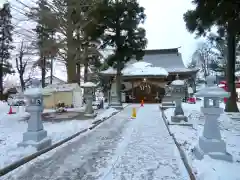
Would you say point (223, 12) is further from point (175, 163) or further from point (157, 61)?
point (157, 61)

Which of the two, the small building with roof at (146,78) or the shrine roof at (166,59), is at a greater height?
the shrine roof at (166,59)

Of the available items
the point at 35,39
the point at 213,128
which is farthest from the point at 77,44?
the point at 213,128

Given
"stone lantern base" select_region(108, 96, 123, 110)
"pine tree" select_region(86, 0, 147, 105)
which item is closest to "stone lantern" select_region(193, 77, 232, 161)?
"stone lantern base" select_region(108, 96, 123, 110)

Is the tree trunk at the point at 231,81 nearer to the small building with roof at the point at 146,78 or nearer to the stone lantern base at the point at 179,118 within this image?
the stone lantern base at the point at 179,118

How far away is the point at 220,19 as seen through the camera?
11.1 m

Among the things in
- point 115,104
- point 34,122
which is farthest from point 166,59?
point 34,122

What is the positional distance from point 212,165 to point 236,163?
60cm

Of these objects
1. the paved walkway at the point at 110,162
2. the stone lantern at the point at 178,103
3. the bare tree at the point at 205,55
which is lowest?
the paved walkway at the point at 110,162

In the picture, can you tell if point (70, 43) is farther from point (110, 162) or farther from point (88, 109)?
point (110, 162)

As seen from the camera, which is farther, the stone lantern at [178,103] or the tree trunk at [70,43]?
the tree trunk at [70,43]

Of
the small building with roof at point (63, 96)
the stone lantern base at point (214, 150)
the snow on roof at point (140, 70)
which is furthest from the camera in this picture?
the snow on roof at point (140, 70)

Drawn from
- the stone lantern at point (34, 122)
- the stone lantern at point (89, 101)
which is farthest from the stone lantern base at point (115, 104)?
the stone lantern at point (34, 122)

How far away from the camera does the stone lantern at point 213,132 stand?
14.5 ft

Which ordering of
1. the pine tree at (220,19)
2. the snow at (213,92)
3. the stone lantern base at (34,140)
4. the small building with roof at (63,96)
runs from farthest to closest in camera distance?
the small building with roof at (63,96)
the pine tree at (220,19)
the stone lantern base at (34,140)
the snow at (213,92)
